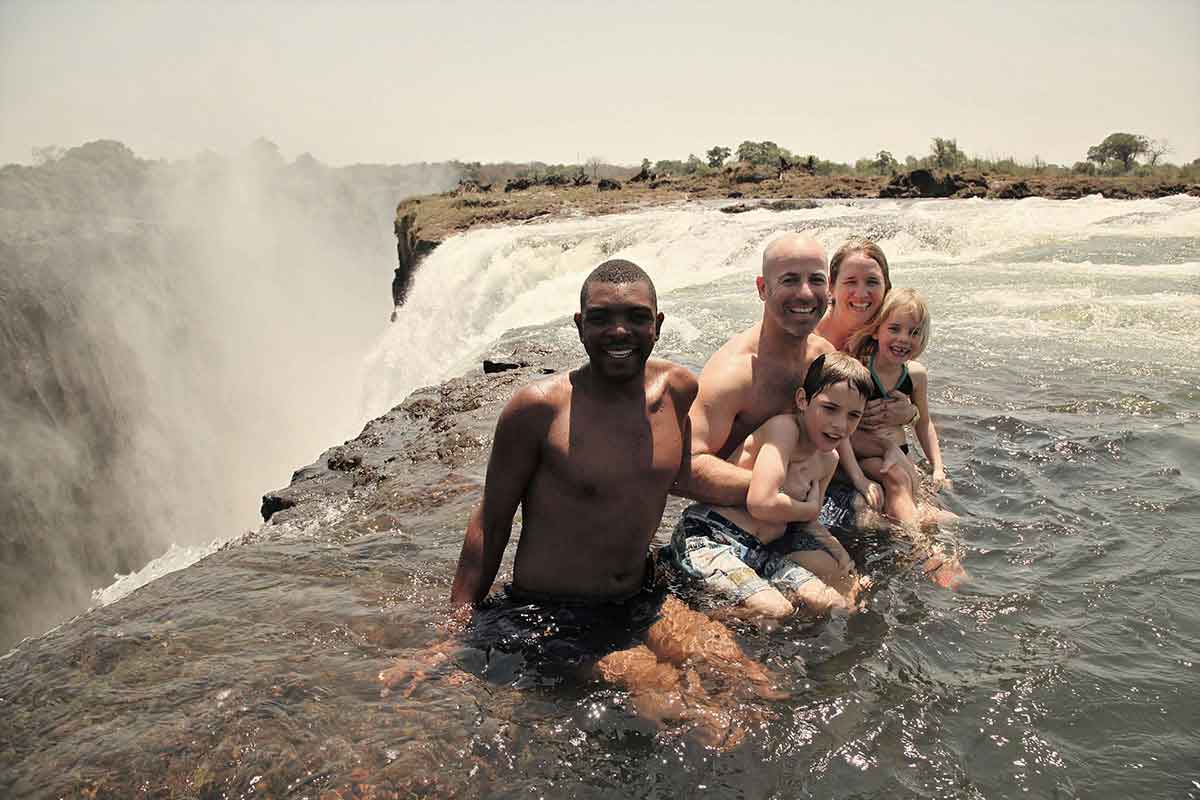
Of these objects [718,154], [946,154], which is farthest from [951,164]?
[718,154]

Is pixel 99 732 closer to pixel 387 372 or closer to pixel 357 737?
pixel 357 737

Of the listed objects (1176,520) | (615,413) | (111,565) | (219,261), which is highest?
(615,413)

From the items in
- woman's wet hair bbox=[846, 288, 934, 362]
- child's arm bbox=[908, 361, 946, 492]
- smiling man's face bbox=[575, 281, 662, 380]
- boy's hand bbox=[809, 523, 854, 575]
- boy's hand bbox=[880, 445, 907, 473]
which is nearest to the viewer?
smiling man's face bbox=[575, 281, 662, 380]

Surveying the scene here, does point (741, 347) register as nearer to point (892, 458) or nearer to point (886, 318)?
point (886, 318)

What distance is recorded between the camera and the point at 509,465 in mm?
2656

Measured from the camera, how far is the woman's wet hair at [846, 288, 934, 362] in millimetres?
3914

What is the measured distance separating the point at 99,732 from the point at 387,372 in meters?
13.5

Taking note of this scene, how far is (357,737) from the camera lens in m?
2.28

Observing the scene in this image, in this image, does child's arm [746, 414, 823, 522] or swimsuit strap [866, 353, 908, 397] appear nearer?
child's arm [746, 414, 823, 522]

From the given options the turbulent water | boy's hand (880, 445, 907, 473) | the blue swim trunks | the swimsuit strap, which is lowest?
the turbulent water

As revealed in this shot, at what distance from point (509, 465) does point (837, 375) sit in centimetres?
136

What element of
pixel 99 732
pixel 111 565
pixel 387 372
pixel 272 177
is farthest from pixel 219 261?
pixel 99 732

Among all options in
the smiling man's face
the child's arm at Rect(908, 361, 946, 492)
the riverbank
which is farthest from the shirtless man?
the riverbank

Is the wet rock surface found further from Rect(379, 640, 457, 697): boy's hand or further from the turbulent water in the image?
the turbulent water
